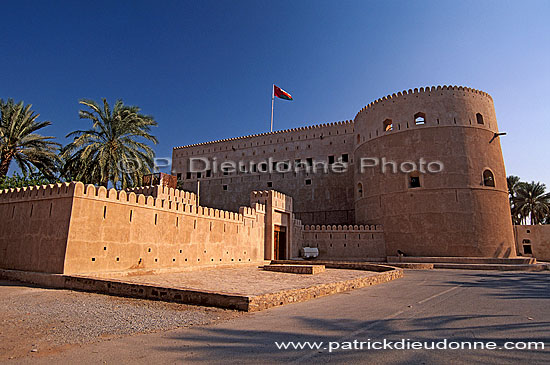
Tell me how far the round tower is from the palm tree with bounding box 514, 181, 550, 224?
12638mm

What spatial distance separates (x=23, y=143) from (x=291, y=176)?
19486mm

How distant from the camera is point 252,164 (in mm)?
32000

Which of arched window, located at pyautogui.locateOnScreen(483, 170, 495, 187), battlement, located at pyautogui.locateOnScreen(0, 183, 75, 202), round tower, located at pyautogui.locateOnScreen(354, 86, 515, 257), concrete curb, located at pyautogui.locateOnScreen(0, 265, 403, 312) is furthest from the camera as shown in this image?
arched window, located at pyautogui.locateOnScreen(483, 170, 495, 187)

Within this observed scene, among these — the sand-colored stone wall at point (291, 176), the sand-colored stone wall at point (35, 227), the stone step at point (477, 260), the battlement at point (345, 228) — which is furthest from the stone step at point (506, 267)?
the sand-colored stone wall at point (35, 227)

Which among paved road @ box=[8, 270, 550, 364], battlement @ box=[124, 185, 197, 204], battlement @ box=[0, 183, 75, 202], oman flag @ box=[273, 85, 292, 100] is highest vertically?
oman flag @ box=[273, 85, 292, 100]

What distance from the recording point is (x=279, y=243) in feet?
61.0

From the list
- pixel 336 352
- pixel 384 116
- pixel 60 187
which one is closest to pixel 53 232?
pixel 60 187

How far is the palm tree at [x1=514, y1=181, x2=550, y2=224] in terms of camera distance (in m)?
30.5

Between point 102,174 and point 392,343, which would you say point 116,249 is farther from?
point 392,343

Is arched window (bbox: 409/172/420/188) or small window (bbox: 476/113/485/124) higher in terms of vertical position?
small window (bbox: 476/113/485/124)

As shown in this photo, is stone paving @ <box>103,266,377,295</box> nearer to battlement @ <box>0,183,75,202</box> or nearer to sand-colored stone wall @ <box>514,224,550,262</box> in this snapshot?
battlement @ <box>0,183,75,202</box>

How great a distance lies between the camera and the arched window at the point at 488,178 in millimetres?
21125

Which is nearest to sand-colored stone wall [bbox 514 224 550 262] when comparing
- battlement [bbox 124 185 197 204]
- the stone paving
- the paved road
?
the stone paving

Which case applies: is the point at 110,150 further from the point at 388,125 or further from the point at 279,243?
the point at 388,125
